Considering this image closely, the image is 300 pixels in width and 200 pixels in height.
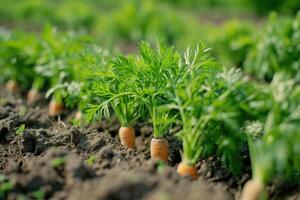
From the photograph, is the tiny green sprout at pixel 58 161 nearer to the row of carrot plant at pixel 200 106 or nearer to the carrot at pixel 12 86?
the row of carrot plant at pixel 200 106

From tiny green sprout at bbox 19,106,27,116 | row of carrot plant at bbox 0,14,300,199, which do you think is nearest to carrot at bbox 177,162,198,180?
A: row of carrot plant at bbox 0,14,300,199

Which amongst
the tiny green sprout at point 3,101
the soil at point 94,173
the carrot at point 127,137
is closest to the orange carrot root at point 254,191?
the soil at point 94,173

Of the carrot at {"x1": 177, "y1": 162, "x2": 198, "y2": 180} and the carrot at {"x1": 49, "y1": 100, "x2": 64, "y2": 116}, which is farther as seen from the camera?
the carrot at {"x1": 49, "y1": 100, "x2": 64, "y2": 116}

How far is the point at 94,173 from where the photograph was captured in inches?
133

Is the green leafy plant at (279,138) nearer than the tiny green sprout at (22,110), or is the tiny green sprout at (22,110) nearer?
the green leafy plant at (279,138)

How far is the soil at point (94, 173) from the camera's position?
10.1 feet

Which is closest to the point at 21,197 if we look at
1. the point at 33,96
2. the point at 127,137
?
the point at 127,137

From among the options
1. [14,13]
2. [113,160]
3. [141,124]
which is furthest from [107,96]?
[14,13]

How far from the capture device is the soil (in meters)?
3.07

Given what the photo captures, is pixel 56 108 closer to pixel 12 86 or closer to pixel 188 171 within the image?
pixel 12 86

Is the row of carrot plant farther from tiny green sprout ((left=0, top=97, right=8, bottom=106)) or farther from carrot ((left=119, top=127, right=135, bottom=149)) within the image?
tiny green sprout ((left=0, top=97, right=8, bottom=106))

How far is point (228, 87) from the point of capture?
3512mm

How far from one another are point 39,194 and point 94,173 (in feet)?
1.26

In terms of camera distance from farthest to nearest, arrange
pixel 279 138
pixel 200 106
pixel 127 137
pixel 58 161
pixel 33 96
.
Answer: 1. pixel 33 96
2. pixel 127 137
3. pixel 200 106
4. pixel 58 161
5. pixel 279 138
